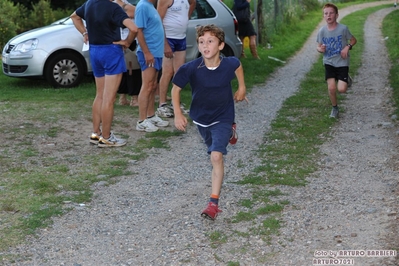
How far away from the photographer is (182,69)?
6.29m

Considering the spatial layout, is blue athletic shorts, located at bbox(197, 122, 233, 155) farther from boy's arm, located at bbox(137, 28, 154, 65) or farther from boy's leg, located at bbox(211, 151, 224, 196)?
boy's arm, located at bbox(137, 28, 154, 65)

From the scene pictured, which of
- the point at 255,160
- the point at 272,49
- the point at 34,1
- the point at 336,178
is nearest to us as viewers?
the point at 336,178

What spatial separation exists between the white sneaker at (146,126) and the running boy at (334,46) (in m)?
2.44

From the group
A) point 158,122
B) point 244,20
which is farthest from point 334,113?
point 244,20

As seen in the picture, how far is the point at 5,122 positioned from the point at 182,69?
Result: 15.6 feet

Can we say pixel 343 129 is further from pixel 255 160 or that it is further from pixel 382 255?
pixel 382 255

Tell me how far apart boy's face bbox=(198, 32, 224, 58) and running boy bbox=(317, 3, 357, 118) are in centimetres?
420

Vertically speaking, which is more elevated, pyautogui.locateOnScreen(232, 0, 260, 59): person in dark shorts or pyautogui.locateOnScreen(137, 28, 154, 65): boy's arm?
pyautogui.locateOnScreen(137, 28, 154, 65): boy's arm

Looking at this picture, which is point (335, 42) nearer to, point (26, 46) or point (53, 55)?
point (53, 55)

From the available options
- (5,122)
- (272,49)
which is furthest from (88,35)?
(272,49)

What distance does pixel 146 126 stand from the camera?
9.84 m

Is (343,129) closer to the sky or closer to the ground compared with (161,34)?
closer to the ground

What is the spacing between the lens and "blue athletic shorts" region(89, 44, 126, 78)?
8.59 meters

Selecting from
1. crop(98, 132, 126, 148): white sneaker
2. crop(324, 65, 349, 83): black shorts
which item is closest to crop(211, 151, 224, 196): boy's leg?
crop(98, 132, 126, 148): white sneaker
